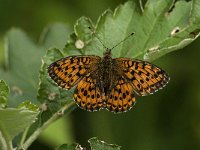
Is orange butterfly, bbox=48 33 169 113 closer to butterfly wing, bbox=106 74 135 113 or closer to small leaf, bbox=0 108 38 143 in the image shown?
butterfly wing, bbox=106 74 135 113


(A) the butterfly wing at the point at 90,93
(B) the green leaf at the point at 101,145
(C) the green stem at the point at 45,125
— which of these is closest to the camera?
Answer: (B) the green leaf at the point at 101,145

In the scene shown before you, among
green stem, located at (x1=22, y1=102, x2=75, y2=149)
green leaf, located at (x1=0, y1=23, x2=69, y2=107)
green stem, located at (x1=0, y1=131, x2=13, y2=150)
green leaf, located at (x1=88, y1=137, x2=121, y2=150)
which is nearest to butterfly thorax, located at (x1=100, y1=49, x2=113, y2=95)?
green stem, located at (x1=22, y1=102, x2=75, y2=149)

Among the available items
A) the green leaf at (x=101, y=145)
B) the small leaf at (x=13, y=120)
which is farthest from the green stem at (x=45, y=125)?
the green leaf at (x=101, y=145)

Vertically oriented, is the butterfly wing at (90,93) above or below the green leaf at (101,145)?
above

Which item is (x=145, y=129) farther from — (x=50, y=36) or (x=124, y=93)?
A: (x=124, y=93)

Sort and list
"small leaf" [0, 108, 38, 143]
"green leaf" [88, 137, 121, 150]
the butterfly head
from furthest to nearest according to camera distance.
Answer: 1. the butterfly head
2. "green leaf" [88, 137, 121, 150]
3. "small leaf" [0, 108, 38, 143]

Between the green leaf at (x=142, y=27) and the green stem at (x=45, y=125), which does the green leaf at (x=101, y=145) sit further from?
the green leaf at (x=142, y=27)
